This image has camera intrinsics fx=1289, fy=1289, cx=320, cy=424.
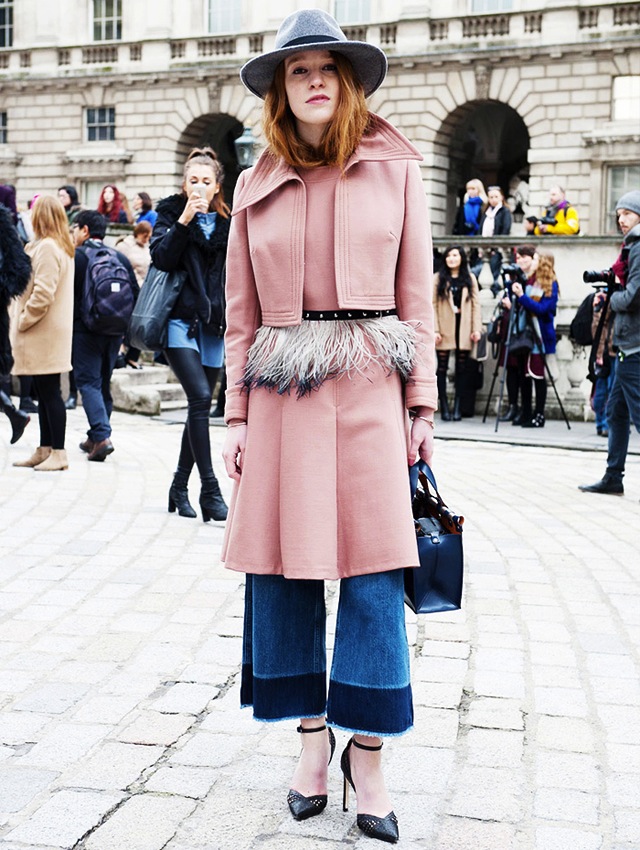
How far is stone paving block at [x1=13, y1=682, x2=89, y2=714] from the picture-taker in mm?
4039

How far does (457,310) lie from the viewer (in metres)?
15.0

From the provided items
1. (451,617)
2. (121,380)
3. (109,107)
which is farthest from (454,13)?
(451,617)

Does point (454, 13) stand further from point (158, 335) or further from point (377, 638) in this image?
point (377, 638)

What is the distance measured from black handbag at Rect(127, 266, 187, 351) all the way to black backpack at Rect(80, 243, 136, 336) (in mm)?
2645

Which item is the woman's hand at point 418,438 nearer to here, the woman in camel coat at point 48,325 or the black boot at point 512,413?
the woman in camel coat at point 48,325

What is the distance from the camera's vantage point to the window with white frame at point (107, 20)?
35.5 metres

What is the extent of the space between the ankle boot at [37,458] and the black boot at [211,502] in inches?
94.7

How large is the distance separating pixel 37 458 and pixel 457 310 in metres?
6.81

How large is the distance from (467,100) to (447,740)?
93.6ft

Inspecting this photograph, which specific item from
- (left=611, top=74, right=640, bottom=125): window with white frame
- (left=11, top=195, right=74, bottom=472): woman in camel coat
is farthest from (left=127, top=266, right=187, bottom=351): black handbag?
(left=611, top=74, right=640, bottom=125): window with white frame

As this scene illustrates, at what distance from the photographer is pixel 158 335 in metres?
7.13

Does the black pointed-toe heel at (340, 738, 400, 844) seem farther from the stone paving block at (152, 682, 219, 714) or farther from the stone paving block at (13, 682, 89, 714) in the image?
the stone paving block at (13, 682, 89, 714)

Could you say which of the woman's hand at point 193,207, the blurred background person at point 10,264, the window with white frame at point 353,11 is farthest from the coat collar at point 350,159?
the window with white frame at point 353,11

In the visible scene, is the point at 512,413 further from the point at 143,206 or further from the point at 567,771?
the point at 567,771
